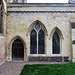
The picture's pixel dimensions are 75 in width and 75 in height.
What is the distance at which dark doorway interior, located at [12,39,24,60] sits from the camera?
36.4ft

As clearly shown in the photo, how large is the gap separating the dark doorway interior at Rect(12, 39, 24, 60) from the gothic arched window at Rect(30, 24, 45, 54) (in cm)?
107

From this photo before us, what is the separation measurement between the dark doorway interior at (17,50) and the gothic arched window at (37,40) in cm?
107

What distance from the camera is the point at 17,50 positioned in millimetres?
11156

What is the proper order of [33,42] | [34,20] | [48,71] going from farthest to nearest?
[33,42], [34,20], [48,71]

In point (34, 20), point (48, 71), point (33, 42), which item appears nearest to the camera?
point (48, 71)

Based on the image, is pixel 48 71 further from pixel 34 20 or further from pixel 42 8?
pixel 42 8

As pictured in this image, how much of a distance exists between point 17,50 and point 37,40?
2.38 metres

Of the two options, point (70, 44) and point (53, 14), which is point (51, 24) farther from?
point (70, 44)

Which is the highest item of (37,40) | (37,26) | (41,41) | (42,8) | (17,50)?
(42,8)

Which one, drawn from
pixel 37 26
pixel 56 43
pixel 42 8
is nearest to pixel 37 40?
pixel 37 26

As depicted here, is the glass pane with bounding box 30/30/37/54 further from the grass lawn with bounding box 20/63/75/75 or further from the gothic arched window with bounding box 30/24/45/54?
the grass lawn with bounding box 20/63/75/75

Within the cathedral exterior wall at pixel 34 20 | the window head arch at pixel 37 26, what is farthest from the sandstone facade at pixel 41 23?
the window head arch at pixel 37 26

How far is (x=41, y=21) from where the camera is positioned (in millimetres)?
10859

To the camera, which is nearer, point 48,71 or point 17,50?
point 48,71
